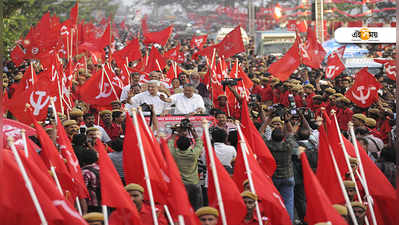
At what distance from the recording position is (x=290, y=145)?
29.6 ft

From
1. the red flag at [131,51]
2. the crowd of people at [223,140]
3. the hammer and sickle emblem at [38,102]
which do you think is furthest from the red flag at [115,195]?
the red flag at [131,51]

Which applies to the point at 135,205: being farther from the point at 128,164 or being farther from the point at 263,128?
the point at 263,128

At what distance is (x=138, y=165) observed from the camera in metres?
7.69

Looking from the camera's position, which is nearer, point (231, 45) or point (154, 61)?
point (231, 45)

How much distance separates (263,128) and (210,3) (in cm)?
11205

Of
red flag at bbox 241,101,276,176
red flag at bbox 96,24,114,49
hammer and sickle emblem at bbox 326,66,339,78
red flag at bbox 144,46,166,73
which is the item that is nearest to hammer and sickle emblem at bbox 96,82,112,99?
red flag at bbox 144,46,166,73

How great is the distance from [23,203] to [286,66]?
32.7 feet

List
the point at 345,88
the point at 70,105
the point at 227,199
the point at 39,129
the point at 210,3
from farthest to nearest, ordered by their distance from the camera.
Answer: the point at 210,3 → the point at 345,88 → the point at 70,105 → the point at 39,129 → the point at 227,199

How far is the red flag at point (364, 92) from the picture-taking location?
1245 centimetres

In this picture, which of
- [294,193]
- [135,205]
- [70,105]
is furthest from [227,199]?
[70,105]

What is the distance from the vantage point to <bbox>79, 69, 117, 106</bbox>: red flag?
1320 cm

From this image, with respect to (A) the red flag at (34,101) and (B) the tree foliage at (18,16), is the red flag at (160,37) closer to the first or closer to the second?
(A) the red flag at (34,101)

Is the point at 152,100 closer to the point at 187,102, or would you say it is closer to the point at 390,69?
the point at 187,102

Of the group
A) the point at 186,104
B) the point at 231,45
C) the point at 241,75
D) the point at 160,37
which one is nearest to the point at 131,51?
the point at 160,37
